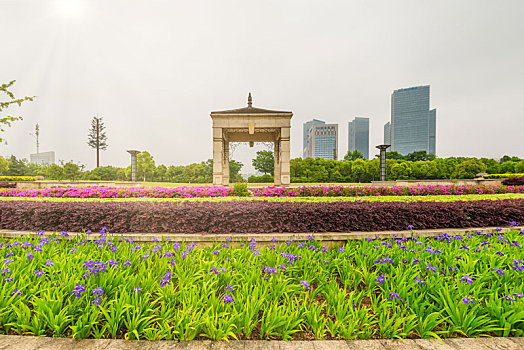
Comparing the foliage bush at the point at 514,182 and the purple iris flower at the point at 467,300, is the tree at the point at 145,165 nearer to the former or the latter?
the purple iris flower at the point at 467,300

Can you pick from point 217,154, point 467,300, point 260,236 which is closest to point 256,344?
point 467,300

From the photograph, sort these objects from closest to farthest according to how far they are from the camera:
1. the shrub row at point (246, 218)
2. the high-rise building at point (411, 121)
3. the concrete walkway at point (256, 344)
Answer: the concrete walkway at point (256, 344) < the shrub row at point (246, 218) < the high-rise building at point (411, 121)

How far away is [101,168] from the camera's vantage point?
132 feet

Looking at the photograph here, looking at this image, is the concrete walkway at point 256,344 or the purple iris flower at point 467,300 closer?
the concrete walkway at point 256,344

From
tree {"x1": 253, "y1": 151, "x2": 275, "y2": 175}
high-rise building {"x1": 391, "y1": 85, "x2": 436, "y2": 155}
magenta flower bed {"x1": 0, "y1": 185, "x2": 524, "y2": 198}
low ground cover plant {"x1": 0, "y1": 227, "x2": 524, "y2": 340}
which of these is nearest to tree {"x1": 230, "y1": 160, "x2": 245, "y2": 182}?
tree {"x1": 253, "y1": 151, "x2": 275, "y2": 175}

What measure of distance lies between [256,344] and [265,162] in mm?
30326

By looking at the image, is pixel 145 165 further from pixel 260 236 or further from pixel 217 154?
pixel 260 236

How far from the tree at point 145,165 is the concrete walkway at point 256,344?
38.2 meters

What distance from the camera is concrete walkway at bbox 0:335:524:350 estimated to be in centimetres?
165

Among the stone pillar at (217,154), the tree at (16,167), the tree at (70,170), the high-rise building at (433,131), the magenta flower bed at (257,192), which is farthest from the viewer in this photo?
the high-rise building at (433,131)

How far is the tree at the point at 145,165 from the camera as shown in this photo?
35969 millimetres

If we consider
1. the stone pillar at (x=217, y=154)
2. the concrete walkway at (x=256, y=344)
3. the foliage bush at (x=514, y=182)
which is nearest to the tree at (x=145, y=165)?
the stone pillar at (x=217, y=154)

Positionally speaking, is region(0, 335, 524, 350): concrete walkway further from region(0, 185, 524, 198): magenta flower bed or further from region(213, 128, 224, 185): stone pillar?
region(213, 128, 224, 185): stone pillar

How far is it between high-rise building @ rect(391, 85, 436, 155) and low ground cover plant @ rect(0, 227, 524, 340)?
188808 mm
